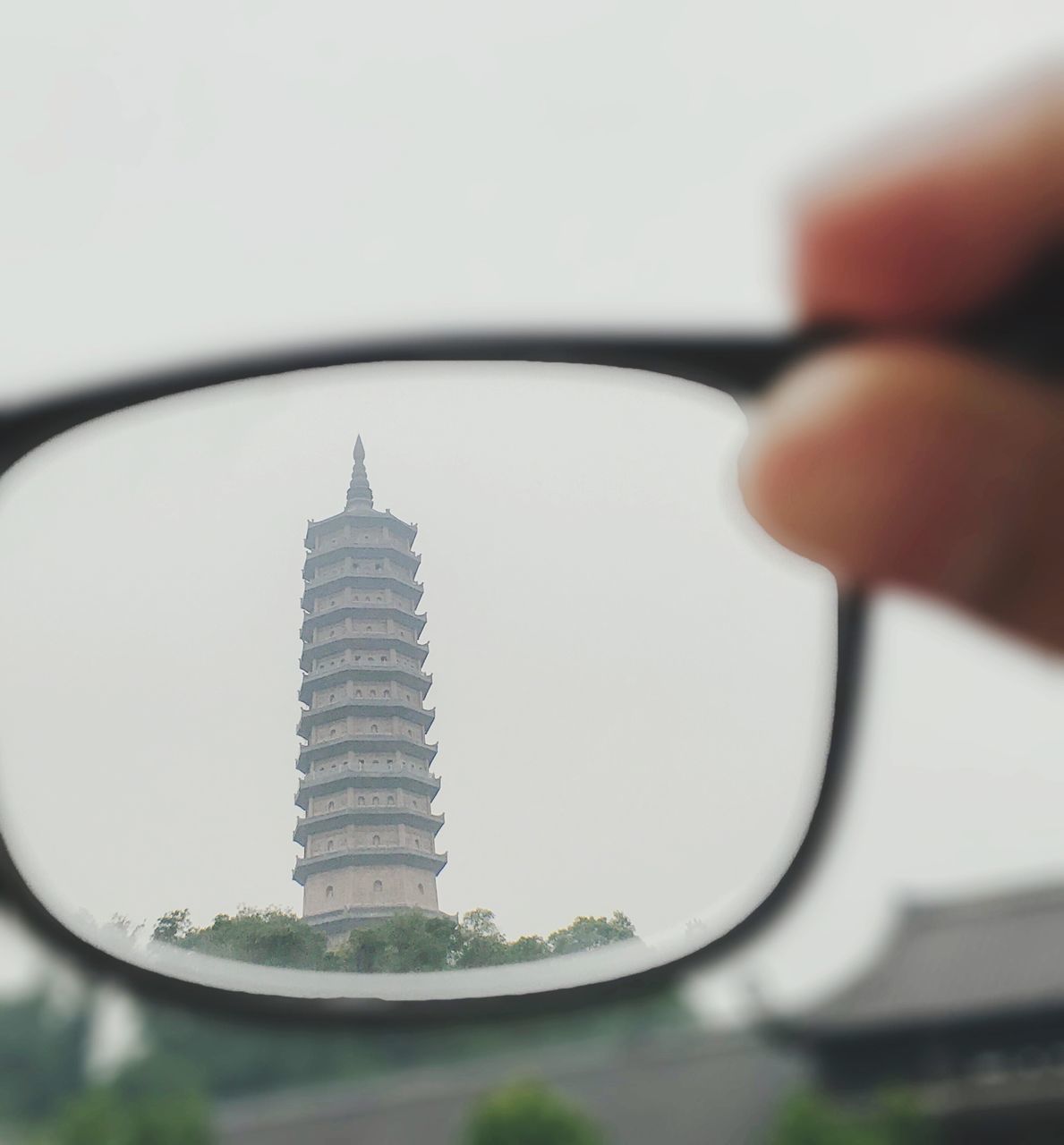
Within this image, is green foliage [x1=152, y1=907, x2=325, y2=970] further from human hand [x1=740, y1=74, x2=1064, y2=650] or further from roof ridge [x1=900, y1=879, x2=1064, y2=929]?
roof ridge [x1=900, y1=879, x2=1064, y2=929]

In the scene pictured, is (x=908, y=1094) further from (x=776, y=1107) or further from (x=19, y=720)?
(x=19, y=720)

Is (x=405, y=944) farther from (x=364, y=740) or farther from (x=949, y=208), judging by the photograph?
(x=949, y=208)

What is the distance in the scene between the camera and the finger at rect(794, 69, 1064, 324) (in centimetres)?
20

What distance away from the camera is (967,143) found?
8.0 inches

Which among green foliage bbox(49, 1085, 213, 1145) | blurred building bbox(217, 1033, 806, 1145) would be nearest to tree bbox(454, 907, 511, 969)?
blurred building bbox(217, 1033, 806, 1145)

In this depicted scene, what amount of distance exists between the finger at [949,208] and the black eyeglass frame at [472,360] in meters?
0.02

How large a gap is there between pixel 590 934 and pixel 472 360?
0.28 metres

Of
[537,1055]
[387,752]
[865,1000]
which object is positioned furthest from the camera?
[537,1055]

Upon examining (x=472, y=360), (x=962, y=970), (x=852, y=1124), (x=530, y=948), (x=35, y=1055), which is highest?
(x=35, y=1055)

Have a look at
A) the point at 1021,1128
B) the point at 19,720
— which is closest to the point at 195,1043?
the point at 1021,1128

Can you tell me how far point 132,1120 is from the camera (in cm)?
674

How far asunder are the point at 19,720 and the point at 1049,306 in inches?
21.8

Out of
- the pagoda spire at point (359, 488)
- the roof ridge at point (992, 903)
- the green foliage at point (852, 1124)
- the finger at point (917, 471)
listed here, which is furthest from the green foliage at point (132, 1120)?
the finger at point (917, 471)

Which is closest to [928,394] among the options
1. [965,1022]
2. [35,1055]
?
[965,1022]
